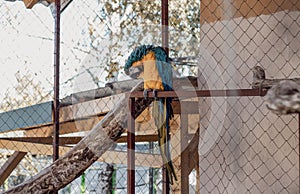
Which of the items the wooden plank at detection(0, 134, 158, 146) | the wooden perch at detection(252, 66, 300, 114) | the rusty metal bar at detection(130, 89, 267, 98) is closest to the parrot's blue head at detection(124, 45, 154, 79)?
the rusty metal bar at detection(130, 89, 267, 98)

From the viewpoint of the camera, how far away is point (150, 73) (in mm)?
2275

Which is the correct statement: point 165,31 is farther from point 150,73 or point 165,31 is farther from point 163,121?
point 163,121

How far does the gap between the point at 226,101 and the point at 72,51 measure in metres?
1.82

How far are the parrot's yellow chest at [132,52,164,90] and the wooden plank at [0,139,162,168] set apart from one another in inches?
41.6

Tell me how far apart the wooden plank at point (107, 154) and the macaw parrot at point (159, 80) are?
871mm

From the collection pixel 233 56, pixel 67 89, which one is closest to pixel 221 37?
pixel 233 56

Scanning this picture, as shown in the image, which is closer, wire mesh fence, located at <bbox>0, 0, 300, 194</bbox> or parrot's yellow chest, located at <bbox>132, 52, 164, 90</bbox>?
parrot's yellow chest, located at <bbox>132, 52, 164, 90</bbox>

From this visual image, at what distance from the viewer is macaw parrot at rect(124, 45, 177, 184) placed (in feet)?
7.33

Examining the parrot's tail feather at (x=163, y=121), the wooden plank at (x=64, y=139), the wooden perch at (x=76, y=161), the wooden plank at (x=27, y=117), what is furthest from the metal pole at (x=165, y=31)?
the wooden plank at (x=64, y=139)

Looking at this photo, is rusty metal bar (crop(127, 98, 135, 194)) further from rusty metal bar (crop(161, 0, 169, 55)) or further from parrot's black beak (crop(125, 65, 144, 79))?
rusty metal bar (crop(161, 0, 169, 55))

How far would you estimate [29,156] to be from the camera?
18.4 feet

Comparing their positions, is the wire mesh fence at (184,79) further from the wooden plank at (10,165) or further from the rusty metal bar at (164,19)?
the rusty metal bar at (164,19)

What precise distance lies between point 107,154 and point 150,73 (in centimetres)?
136

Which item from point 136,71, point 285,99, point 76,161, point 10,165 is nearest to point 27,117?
point 10,165
